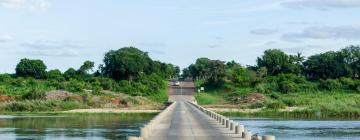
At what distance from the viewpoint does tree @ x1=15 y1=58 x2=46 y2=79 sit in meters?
172

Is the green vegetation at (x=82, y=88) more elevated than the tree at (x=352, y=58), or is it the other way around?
the tree at (x=352, y=58)

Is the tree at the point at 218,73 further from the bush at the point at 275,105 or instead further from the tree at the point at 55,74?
the bush at the point at 275,105

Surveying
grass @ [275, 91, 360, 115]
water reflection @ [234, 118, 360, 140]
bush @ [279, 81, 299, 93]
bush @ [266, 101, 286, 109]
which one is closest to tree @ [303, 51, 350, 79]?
bush @ [279, 81, 299, 93]

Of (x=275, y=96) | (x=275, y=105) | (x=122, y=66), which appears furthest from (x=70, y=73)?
(x=275, y=105)

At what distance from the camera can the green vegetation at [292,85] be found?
10731 cm

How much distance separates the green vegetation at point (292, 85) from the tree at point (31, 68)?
1534 inches

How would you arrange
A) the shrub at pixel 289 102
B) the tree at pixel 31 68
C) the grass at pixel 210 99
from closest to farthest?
the shrub at pixel 289 102 < the grass at pixel 210 99 < the tree at pixel 31 68

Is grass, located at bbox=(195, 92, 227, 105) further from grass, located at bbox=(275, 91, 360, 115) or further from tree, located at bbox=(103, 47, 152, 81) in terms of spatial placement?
tree, located at bbox=(103, 47, 152, 81)

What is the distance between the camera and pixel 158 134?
1779 inches

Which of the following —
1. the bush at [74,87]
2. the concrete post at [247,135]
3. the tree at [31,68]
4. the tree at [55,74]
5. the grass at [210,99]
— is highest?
the tree at [31,68]

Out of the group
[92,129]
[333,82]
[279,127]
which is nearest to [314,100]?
[333,82]

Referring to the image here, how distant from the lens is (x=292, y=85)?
445 ft

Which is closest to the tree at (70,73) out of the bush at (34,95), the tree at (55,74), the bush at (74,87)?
the tree at (55,74)

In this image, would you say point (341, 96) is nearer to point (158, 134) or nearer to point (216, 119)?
point (216, 119)
